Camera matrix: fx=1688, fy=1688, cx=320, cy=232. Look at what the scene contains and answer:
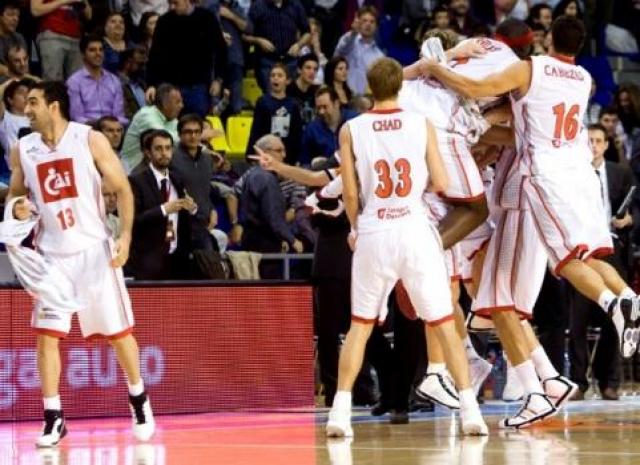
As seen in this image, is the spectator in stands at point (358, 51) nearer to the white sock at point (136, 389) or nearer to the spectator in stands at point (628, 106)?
the spectator in stands at point (628, 106)

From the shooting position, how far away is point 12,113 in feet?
52.2

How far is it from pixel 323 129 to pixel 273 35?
7.81ft

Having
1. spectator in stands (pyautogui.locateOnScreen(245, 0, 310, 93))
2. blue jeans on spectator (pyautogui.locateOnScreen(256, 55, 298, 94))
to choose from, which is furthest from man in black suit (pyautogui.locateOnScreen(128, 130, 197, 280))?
spectator in stands (pyautogui.locateOnScreen(245, 0, 310, 93))

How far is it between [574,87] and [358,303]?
209 cm

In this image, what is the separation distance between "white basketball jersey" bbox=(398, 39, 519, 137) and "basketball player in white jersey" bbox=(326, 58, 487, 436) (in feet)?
3.12

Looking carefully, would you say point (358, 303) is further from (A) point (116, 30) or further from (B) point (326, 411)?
(A) point (116, 30)

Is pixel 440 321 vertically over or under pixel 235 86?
under

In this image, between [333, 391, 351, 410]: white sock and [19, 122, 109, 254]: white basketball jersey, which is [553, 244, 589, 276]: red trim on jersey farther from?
[19, 122, 109, 254]: white basketball jersey

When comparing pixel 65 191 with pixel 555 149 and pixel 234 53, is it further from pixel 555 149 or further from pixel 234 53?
pixel 234 53

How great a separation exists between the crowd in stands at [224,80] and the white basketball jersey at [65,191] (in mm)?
2758

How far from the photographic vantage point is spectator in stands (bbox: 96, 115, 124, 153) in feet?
50.9

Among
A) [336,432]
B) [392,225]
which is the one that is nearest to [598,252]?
[392,225]

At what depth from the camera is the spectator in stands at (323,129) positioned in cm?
1742

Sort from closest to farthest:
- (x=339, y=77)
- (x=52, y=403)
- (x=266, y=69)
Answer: (x=52, y=403)
(x=339, y=77)
(x=266, y=69)
